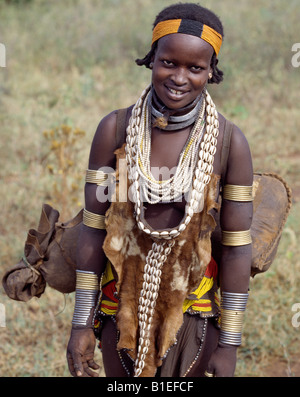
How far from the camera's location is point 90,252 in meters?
2.45

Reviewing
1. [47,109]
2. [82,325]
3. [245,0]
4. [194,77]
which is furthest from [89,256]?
[245,0]

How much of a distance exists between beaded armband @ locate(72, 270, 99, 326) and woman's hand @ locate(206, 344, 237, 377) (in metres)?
0.50

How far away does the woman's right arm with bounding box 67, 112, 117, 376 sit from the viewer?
2.38 metres

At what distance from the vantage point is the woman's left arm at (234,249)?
7.61 ft

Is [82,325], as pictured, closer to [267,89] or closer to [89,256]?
[89,256]

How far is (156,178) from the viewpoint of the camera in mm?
2293

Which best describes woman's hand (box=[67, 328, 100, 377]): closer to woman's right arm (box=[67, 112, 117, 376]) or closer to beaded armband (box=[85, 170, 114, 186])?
woman's right arm (box=[67, 112, 117, 376])

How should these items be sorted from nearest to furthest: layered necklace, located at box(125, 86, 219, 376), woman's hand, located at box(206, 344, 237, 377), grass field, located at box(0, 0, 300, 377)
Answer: layered necklace, located at box(125, 86, 219, 376) → woman's hand, located at box(206, 344, 237, 377) → grass field, located at box(0, 0, 300, 377)

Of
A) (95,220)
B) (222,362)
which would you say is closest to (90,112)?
(95,220)

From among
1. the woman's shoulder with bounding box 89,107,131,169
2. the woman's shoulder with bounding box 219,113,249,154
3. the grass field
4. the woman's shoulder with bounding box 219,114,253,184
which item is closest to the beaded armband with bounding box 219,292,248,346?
the woman's shoulder with bounding box 219,114,253,184

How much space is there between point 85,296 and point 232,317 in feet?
1.88

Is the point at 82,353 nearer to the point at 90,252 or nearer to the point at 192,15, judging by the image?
the point at 90,252

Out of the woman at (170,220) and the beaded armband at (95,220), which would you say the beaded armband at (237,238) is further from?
the beaded armband at (95,220)

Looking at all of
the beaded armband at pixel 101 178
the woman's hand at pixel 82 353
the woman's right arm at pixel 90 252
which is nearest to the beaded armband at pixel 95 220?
the woman's right arm at pixel 90 252
